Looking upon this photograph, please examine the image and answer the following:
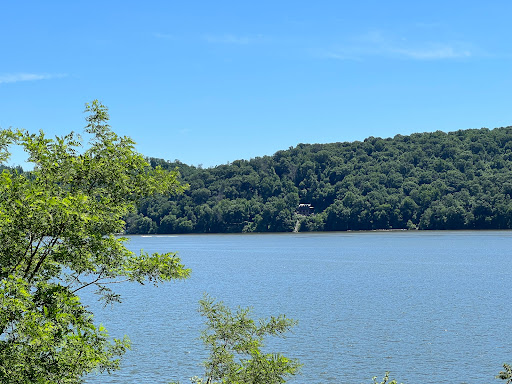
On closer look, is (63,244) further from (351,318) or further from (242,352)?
(351,318)

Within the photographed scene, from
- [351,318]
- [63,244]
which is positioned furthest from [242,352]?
[351,318]

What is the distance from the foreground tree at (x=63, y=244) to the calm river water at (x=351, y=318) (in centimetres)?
457

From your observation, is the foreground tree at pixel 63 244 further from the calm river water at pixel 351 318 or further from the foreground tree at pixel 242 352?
the calm river water at pixel 351 318

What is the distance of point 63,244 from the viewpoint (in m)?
12.0

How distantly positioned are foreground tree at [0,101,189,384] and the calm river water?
457 cm

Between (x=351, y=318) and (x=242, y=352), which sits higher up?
(x=242, y=352)

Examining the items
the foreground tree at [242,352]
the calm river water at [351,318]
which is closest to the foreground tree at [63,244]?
the foreground tree at [242,352]

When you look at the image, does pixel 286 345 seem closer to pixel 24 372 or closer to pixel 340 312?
pixel 340 312

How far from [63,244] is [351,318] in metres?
41.5

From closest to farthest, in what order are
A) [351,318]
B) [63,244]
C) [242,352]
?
1. [63,244]
2. [242,352]
3. [351,318]

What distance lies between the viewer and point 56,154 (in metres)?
12.4

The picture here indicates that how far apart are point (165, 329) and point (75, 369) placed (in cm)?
3655

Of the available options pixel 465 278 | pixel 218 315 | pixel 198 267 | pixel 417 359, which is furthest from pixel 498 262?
A: pixel 218 315

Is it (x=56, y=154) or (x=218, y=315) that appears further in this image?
(x=218, y=315)
